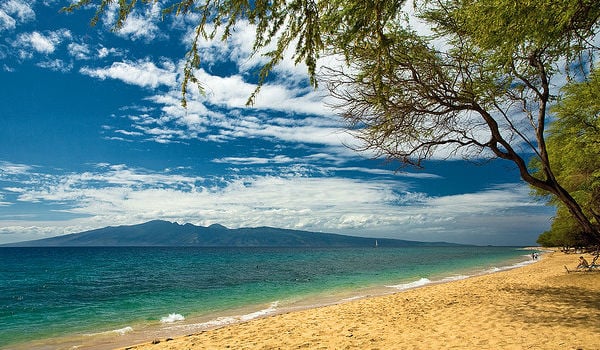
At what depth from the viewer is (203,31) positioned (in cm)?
427

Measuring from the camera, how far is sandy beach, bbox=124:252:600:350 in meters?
7.38

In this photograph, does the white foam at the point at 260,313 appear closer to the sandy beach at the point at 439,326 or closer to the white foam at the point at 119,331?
the sandy beach at the point at 439,326

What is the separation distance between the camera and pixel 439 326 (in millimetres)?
8922

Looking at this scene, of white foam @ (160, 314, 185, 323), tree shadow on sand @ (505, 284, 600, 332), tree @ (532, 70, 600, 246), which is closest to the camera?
tree shadow on sand @ (505, 284, 600, 332)

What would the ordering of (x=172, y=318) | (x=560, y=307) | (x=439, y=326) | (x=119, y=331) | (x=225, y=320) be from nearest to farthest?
(x=439, y=326)
(x=560, y=307)
(x=119, y=331)
(x=225, y=320)
(x=172, y=318)

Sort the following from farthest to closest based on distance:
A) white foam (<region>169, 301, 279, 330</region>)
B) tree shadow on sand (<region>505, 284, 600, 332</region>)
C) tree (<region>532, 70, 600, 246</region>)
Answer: white foam (<region>169, 301, 279, 330</region>) < tree (<region>532, 70, 600, 246</region>) < tree shadow on sand (<region>505, 284, 600, 332</region>)

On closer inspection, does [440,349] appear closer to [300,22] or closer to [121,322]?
[300,22]

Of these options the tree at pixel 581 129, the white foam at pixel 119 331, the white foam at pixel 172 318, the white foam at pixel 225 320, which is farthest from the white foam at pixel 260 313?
the tree at pixel 581 129

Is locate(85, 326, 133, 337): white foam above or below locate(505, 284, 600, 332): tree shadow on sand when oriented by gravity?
below

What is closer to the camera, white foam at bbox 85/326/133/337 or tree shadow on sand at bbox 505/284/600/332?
tree shadow on sand at bbox 505/284/600/332

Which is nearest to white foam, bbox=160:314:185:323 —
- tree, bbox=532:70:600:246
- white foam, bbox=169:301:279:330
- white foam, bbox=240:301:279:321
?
white foam, bbox=169:301:279:330

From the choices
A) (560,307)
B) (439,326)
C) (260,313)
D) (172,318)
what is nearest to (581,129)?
(560,307)

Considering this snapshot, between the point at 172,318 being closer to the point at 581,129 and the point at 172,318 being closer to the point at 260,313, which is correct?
the point at 260,313

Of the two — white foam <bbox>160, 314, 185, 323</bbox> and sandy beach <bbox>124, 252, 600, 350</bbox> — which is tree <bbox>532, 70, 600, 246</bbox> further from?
white foam <bbox>160, 314, 185, 323</bbox>
